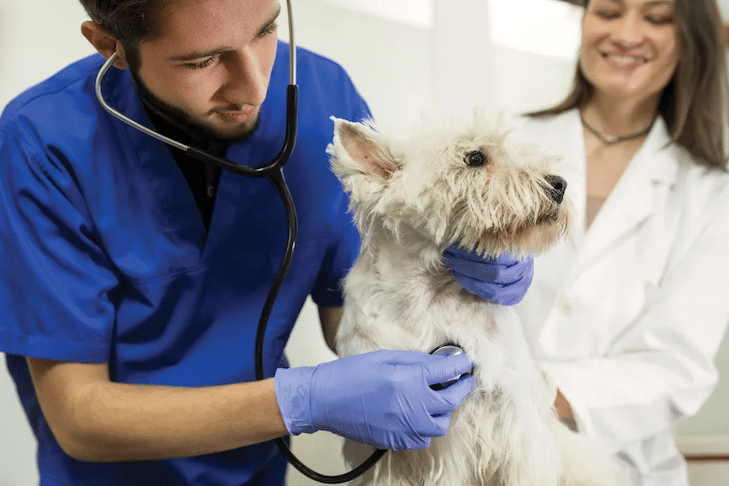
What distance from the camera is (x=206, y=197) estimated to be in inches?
43.6

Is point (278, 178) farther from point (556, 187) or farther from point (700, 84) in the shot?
point (700, 84)

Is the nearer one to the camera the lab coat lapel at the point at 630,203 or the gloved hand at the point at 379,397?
the gloved hand at the point at 379,397

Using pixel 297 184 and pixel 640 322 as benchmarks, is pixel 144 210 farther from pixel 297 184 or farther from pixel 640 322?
pixel 640 322

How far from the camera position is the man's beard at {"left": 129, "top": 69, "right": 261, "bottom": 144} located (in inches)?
37.6

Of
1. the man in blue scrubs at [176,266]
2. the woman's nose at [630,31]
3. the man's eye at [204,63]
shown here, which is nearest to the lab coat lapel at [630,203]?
the woman's nose at [630,31]

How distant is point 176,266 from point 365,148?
0.41m

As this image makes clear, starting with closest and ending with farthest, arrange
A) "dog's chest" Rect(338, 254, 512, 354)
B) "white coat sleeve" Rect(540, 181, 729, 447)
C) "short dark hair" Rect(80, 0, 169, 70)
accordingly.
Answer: "short dark hair" Rect(80, 0, 169, 70) → "dog's chest" Rect(338, 254, 512, 354) → "white coat sleeve" Rect(540, 181, 729, 447)

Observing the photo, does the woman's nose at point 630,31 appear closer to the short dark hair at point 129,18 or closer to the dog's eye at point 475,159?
the dog's eye at point 475,159

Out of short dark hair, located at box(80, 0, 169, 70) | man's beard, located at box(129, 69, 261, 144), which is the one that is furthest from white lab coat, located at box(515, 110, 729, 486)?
short dark hair, located at box(80, 0, 169, 70)

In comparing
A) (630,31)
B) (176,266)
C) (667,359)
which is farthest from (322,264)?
(630,31)

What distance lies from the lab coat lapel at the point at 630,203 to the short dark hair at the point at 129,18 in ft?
3.70

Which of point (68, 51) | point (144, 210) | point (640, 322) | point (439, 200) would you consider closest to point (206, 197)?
point (144, 210)

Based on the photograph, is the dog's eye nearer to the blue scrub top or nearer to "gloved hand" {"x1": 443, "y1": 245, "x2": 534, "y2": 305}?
"gloved hand" {"x1": 443, "y1": 245, "x2": 534, "y2": 305}

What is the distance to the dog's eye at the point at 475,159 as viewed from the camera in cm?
91
